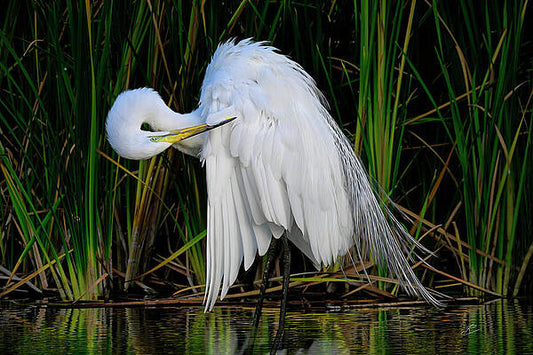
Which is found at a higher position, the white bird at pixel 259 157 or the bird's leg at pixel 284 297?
the white bird at pixel 259 157

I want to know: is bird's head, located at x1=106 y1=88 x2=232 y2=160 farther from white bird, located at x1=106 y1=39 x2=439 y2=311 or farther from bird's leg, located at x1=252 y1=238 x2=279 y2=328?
bird's leg, located at x1=252 y1=238 x2=279 y2=328

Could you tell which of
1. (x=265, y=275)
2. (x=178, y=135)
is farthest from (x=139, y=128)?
(x=265, y=275)

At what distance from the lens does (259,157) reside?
3.95m

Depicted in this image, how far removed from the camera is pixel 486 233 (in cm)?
455

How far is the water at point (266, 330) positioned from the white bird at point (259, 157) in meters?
0.24

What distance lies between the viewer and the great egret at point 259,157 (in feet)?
12.9

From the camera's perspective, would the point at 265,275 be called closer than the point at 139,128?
No

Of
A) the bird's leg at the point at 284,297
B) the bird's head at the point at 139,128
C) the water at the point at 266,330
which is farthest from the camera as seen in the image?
the bird's head at the point at 139,128

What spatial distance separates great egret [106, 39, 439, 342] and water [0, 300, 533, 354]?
23cm

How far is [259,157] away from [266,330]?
834mm

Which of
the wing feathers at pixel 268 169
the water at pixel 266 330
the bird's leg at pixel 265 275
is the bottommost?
the water at pixel 266 330

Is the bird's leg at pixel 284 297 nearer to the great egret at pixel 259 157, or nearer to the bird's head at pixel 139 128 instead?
the great egret at pixel 259 157

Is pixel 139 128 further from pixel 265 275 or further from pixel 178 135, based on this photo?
pixel 265 275

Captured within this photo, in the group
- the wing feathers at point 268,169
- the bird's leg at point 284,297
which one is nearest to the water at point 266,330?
the bird's leg at point 284,297
